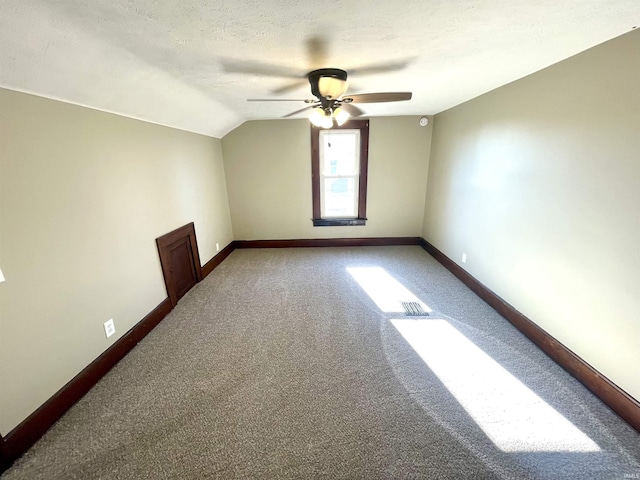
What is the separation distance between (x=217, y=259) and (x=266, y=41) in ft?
10.5

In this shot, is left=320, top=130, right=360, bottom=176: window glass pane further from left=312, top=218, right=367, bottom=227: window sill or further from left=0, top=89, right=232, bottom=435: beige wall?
left=0, top=89, right=232, bottom=435: beige wall

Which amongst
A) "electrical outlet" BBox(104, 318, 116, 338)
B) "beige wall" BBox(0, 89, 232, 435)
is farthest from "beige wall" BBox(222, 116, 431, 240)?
"electrical outlet" BBox(104, 318, 116, 338)

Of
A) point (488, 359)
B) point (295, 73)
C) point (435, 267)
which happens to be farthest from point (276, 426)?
point (435, 267)

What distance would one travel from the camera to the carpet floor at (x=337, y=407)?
135cm

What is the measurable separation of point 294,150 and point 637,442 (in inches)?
172

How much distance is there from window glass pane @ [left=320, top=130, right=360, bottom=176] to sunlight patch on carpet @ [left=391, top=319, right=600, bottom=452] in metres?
2.87

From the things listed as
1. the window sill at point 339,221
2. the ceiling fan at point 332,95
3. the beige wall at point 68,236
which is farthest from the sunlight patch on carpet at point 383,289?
the beige wall at point 68,236

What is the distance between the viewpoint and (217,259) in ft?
13.3

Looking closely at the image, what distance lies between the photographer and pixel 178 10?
1.17 metres

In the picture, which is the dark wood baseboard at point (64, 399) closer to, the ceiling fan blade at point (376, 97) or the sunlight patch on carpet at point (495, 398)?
the sunlight patch on carpet at point (495, 398)

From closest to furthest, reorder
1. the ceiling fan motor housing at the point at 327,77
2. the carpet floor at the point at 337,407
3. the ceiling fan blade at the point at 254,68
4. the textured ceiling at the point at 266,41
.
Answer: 1. the textured ceiling at the point at 266,41
2. the carpet floor at the point at 337,407
3. the ceiling fan blade at the point at 254,68
4. the ceiling fan motor housing at the point at 327,77

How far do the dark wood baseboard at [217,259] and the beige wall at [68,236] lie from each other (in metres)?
0.94

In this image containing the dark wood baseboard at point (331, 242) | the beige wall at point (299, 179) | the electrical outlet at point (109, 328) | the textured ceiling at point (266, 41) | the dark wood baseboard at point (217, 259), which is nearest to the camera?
the textured ceiling at point (266, 41)

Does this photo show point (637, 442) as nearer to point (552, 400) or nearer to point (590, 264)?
point (552, 400)
